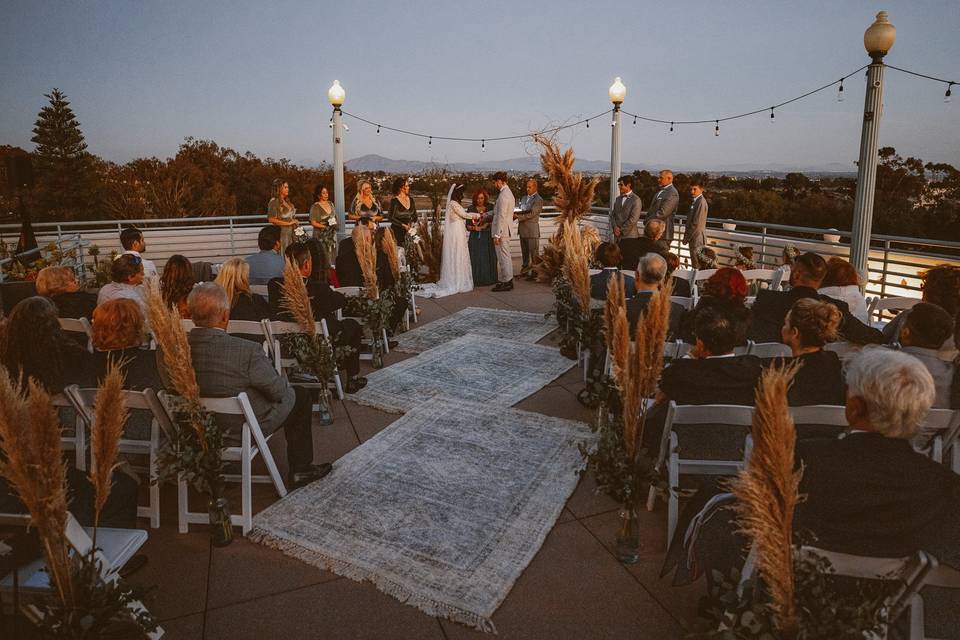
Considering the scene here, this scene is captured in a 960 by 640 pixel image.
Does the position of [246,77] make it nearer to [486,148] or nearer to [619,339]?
[486,148]

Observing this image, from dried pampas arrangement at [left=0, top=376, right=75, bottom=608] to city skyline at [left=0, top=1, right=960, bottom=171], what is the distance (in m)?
8.10

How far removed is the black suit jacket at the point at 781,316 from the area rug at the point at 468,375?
180 centimetres

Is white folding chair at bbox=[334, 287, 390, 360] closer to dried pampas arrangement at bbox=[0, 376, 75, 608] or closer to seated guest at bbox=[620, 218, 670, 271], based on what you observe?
seated guest at bbox=[620, 218, 670, 271]

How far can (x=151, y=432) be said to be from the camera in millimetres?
3189

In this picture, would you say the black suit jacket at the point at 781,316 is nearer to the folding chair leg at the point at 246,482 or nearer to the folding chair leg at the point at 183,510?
the folding chair leg at the point at 246,482

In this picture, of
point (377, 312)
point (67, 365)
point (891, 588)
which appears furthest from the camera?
point (377, 312)

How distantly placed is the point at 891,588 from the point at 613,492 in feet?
3.53

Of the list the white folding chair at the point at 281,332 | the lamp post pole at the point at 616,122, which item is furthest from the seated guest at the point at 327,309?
the lamp post pole at the point at 616,122

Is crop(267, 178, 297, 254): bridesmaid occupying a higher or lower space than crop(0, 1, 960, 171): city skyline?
lower

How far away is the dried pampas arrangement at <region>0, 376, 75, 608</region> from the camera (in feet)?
4.74

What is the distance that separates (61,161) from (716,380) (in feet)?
124

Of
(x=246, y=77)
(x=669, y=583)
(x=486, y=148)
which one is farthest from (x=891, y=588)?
(x=246, y=77)

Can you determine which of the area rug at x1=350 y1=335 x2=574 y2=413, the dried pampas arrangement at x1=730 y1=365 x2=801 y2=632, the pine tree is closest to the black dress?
the area rug at x1=350 y1=335 x2=574 y2=413

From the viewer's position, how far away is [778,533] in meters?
1.33
